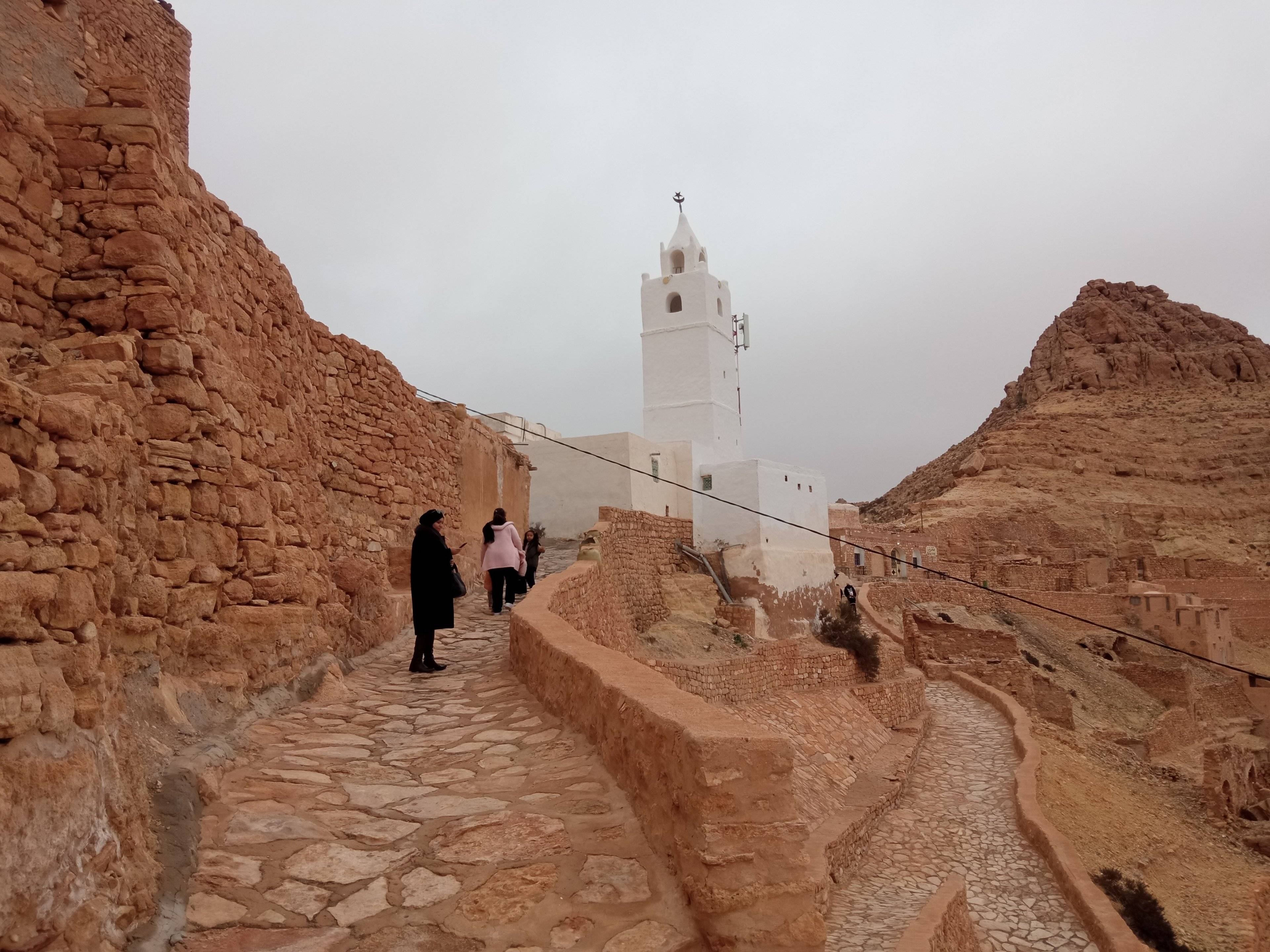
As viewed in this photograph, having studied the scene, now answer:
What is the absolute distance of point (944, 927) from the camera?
27.7ft

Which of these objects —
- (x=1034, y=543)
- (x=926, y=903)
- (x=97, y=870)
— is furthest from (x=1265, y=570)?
(x=97, y=870)

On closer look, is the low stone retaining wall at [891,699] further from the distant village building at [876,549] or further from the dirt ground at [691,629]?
the distant village building at [876,549]

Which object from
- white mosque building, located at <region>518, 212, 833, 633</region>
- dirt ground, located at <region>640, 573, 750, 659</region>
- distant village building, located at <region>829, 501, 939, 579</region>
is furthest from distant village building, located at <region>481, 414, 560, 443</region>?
distant village building, located at <region>829, 501, 939, 579</region>

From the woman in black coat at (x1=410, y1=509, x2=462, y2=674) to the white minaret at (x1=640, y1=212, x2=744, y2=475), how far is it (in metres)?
19.5

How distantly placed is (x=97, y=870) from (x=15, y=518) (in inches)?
38.8

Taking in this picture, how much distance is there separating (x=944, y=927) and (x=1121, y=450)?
51.3 m

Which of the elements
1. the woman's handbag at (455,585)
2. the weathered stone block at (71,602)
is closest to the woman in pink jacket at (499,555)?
the woman's handbag at (455,585)

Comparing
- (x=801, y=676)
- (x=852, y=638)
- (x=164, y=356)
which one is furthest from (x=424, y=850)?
(x=852, y=638)

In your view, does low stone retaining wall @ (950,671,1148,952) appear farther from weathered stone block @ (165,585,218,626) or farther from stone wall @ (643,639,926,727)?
weathered stone block @ (165,585,218,626)

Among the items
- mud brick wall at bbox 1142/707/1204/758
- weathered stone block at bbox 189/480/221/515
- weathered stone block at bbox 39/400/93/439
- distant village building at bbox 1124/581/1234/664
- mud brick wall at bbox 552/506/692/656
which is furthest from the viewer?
distant village building at bbox 1124/581/1234/664

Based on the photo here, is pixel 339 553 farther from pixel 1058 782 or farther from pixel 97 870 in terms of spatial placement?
pixel 1058 782

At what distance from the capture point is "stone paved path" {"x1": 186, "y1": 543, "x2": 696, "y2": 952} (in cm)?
278

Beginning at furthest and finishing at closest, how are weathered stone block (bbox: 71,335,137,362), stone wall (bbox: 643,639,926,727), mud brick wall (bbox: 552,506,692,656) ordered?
stone wall (bbox: 643,639,926,727)
mud brick wall (bbox: 552,506,692,656)
weathered stone block (bbox: 71,335,137,362)

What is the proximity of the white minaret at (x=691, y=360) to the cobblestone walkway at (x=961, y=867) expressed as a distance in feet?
40.7
